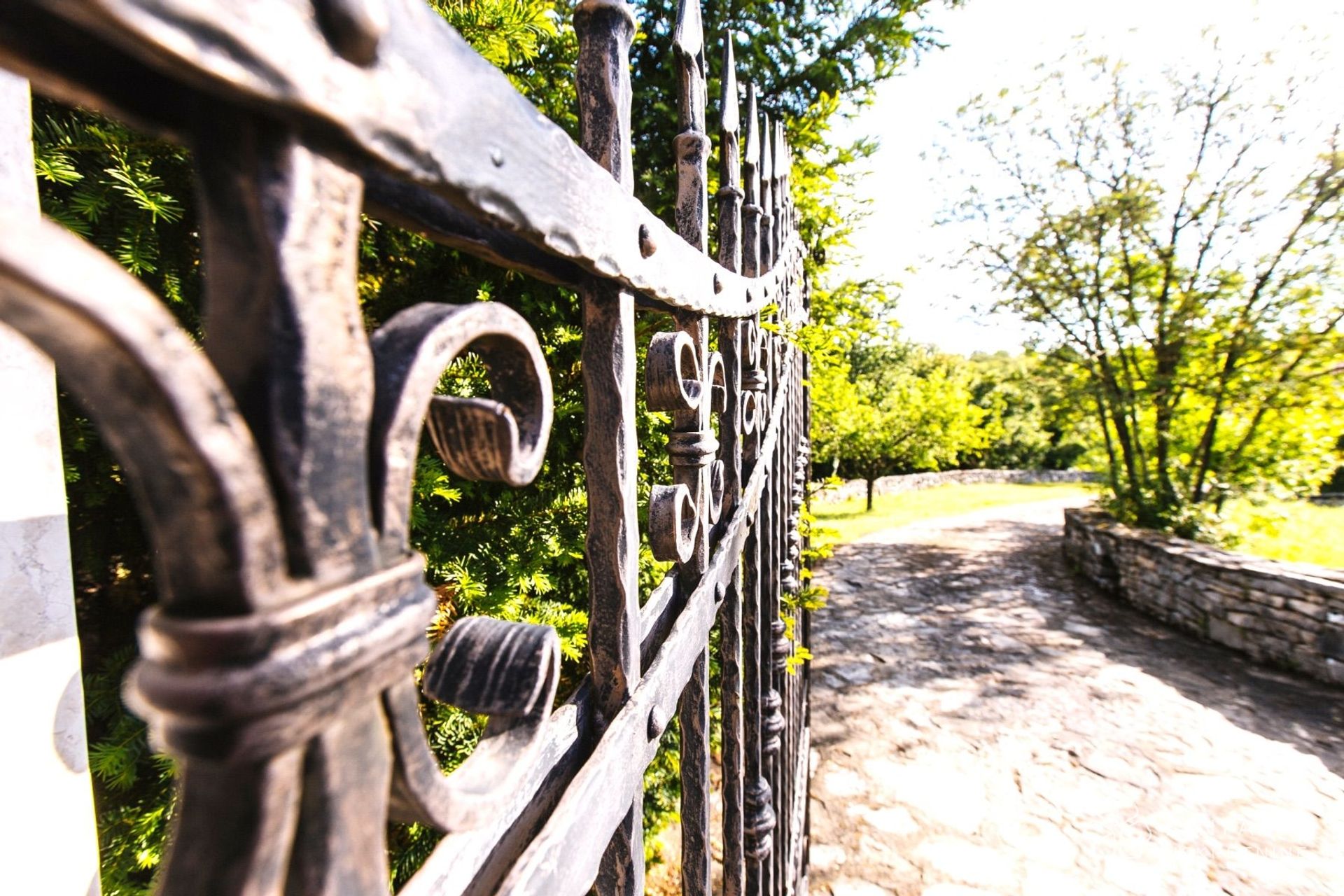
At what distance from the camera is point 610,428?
0.71 metres

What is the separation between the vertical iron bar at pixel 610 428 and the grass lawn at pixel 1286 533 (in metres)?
8.30

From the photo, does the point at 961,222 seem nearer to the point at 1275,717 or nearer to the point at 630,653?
the point at 1275,717

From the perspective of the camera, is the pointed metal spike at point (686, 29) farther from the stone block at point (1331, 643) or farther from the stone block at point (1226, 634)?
the stone block at point (1226, 634)

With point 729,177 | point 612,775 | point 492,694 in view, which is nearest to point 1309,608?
point 729,177

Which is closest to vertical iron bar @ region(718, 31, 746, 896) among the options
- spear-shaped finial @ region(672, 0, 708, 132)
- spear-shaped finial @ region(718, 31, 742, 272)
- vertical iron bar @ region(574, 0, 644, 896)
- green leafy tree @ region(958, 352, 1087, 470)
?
spear-shaped finial @ region(718, 31, 742, 272)

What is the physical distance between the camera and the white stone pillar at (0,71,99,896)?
771mm

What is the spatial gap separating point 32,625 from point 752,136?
1.77 meters

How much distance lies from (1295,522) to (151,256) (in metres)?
10.4

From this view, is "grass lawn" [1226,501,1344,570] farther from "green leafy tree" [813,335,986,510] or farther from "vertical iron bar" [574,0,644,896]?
"vertical iron bar" [574,0,644,896]

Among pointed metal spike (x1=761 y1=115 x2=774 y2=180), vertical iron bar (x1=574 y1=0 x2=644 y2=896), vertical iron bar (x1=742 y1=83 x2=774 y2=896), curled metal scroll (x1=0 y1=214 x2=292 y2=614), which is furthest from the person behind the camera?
pointed metal spike (x1=761 y1=115 x2=774 y2=180)

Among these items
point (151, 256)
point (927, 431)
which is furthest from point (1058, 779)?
point (927, 431)

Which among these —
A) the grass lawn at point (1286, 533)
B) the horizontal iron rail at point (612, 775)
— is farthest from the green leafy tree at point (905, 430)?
the horizontal iron rail at point (612, 775)

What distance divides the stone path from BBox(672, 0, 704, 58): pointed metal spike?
131 inches

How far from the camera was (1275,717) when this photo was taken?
4.34m
